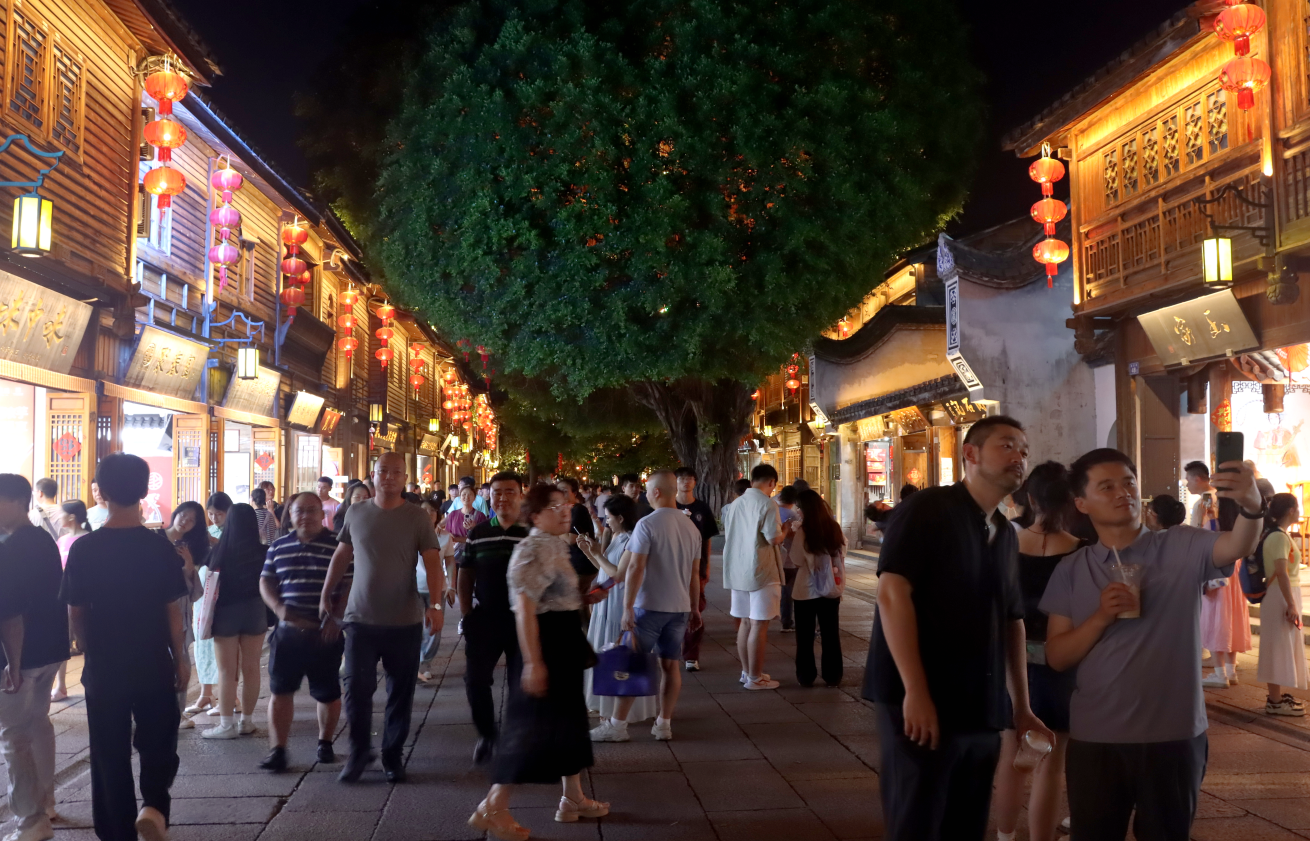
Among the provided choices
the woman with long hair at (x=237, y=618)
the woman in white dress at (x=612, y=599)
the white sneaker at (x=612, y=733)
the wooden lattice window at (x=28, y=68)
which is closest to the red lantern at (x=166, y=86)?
the wooden lattice window at (x=28, y=68)

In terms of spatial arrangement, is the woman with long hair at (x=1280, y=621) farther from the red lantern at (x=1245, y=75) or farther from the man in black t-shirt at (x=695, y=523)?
the red lantern at (x=1245, y=75)

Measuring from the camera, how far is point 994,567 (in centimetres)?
350

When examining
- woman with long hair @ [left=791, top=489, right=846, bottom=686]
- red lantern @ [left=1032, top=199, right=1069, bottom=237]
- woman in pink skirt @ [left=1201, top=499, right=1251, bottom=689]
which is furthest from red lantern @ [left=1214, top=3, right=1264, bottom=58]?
woman with long hair @ [left=791, top=489, right=846, bottom=686]

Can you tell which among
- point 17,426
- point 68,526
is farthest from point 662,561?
point 17,426

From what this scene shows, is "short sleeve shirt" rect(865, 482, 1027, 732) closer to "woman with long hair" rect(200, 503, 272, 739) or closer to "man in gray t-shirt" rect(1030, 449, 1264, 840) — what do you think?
"man in gray t-shirt" rect(1030, 449, 1264, 840)

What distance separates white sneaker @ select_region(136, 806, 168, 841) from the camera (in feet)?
16.3

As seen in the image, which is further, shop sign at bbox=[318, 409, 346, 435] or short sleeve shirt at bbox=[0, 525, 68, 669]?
shop sign at bbox=[318, 409, 346, 435]

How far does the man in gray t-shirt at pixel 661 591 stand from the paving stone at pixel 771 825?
1.77m

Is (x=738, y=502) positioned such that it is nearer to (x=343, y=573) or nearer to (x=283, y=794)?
(x=343, y=573)

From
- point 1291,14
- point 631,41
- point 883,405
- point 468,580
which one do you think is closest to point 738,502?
point 468,580

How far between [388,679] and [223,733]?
180 cm

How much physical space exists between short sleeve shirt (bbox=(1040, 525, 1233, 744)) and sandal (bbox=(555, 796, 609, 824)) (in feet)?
9.63

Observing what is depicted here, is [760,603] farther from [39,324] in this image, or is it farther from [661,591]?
[39,324]

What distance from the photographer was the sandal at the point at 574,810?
5664mm
